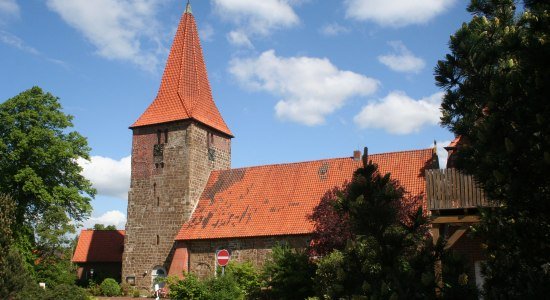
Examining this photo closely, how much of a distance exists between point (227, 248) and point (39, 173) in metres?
10.1

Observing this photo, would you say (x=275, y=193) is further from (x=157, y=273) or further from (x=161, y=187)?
(x=157, y=273)

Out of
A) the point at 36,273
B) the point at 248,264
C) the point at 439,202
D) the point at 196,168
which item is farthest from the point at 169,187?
the point at 439,202

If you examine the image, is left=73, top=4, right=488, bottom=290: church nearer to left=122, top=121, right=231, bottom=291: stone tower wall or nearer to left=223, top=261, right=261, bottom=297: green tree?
left=122, top=121, right=231, bottom=291: stone tower wall

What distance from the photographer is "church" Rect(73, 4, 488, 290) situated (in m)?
26.4

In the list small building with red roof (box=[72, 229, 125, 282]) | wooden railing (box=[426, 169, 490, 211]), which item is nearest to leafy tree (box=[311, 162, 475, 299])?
wooden railing (box=[426, 169, 490, 211])

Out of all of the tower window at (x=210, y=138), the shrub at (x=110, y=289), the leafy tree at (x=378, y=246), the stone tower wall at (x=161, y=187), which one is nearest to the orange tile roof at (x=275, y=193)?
the stone tower wall at (x=161, y=187)

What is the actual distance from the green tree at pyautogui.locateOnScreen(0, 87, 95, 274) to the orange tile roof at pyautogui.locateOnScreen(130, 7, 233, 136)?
4.95m

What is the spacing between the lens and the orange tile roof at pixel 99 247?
38.7 metres

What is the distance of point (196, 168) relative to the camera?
99.4 ft

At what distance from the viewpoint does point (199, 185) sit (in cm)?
3042

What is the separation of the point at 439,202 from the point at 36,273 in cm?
2186

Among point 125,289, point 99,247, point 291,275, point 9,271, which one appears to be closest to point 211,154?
point 125,289

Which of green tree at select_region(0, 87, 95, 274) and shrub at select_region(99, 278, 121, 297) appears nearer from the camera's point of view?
green tree at select_region(0, 87, 95, 274)

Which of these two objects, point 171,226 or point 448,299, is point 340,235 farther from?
point 171,226
